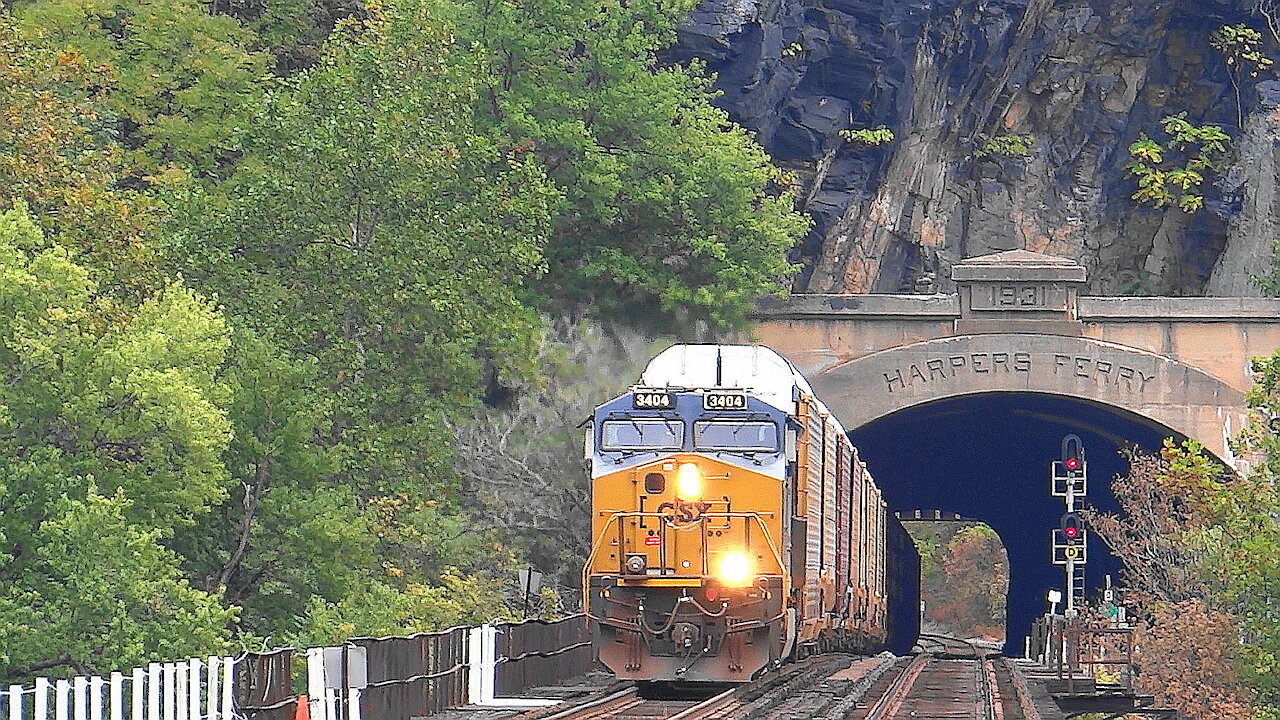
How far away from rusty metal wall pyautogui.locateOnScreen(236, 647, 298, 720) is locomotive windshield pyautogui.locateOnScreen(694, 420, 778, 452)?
6.96 metres

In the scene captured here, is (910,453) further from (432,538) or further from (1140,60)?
(432,538)

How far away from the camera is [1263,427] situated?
38.5 meters

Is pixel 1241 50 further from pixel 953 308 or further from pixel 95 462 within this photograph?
pixel 95 462

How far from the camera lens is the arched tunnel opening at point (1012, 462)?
45812 millimetres

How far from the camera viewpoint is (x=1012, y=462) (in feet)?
192

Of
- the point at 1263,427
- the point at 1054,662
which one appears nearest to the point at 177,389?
the point at 1054,662

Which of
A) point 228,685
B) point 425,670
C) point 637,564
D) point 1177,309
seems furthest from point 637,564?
point 1177,309

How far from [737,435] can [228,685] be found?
846cm

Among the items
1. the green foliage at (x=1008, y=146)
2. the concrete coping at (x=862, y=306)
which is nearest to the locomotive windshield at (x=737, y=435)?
the concrete coping at (x=862, y=306)

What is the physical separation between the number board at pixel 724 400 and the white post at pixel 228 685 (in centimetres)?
831

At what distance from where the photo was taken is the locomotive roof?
23.2m

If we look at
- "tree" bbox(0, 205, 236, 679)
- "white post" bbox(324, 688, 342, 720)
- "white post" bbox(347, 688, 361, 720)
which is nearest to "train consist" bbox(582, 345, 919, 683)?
"white post" bbox(347, 688, 361, 720)

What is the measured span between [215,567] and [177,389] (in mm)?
5352

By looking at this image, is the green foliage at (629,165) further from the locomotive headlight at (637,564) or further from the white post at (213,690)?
the white post at (213,690)
